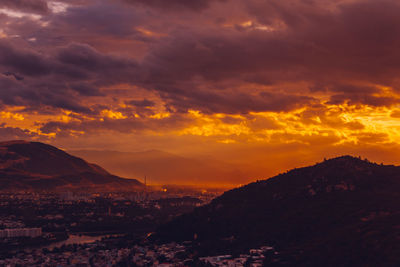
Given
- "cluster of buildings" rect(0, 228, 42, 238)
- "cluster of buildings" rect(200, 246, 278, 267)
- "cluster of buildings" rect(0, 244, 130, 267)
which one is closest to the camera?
"cluster of buildings" rect(200, 246, 278, 267)

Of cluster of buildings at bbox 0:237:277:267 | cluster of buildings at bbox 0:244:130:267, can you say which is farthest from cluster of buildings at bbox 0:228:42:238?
cluster of buildings at bbox 0:244:130:267

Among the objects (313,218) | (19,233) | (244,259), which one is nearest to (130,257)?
(244,259)

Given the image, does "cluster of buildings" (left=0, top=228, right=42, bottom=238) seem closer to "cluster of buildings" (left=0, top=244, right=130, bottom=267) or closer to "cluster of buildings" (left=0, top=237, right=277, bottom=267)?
"cluster of buildings" (left=0, top=237, right=277, bottom=267)

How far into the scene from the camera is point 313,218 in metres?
105

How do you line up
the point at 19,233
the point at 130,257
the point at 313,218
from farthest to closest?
1. the point at 19,233
2. the point at 313,218
3. the point at 130,257

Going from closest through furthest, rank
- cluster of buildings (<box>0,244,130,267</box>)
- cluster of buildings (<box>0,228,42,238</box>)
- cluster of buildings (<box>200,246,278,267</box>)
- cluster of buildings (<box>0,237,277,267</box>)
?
cluster of buildings (<box>200,246,278,267</box>) < cluster of buildings (<box>0,237,277,267</box>) < cluster of buildings (<box>0,244,130,267</box>) < cluster of buildings (<box>0,228,42,238</box>)

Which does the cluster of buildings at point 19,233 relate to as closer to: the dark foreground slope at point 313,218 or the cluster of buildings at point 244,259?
the dark foreground slope at point 313,218

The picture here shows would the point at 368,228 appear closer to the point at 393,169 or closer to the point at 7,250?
the point at 393,169

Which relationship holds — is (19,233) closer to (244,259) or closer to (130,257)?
(130,257)

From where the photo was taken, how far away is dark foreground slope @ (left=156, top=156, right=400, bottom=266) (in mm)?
81812

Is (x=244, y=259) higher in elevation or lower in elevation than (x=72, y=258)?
higher

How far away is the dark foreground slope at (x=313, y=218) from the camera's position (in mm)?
81812

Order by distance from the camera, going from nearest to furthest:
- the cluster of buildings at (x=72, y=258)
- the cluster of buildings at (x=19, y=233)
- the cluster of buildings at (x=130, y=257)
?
the cluster of buildings at (x=130, y=257) < the cluster of buildings at (x=72, y=258) < the cluster of buildings at (x=19, y=233)

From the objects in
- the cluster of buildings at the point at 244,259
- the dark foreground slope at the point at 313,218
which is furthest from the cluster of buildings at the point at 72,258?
the cluster of buildings at the point at 244,259
